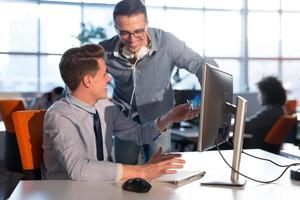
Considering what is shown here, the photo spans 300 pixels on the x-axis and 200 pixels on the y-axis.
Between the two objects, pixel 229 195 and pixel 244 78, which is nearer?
pixel 229 195

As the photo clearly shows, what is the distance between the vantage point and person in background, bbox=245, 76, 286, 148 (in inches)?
167

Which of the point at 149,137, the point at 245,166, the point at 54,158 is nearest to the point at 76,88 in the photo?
the point at 54,158

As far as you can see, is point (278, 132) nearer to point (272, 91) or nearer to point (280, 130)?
point (280, 130)

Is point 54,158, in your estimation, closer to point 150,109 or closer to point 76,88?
point 76,88

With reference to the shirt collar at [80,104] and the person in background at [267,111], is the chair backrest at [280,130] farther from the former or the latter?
the shirt collar at [80,104]

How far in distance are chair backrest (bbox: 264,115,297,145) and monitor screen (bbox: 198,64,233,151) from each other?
2353mm

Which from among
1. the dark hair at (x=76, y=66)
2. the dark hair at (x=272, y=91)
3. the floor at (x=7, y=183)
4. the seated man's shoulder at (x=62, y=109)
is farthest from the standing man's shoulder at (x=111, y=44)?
the dark hair at (x=272, y=91)

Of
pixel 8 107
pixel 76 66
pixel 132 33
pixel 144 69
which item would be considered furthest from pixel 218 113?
pixel 8 107

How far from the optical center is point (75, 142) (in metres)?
1.73

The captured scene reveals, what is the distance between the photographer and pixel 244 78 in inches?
385

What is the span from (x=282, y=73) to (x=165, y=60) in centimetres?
808

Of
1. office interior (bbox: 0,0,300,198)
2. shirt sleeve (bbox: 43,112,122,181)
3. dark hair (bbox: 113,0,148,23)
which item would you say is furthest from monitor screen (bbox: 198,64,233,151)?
office interior (bbox: 0,0,300,198)

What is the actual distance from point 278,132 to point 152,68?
187 cm

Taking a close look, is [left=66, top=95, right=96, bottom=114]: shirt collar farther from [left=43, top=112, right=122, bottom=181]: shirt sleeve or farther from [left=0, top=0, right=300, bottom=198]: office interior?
[left=0, top=0, right=300, bottom=198]: office interior
